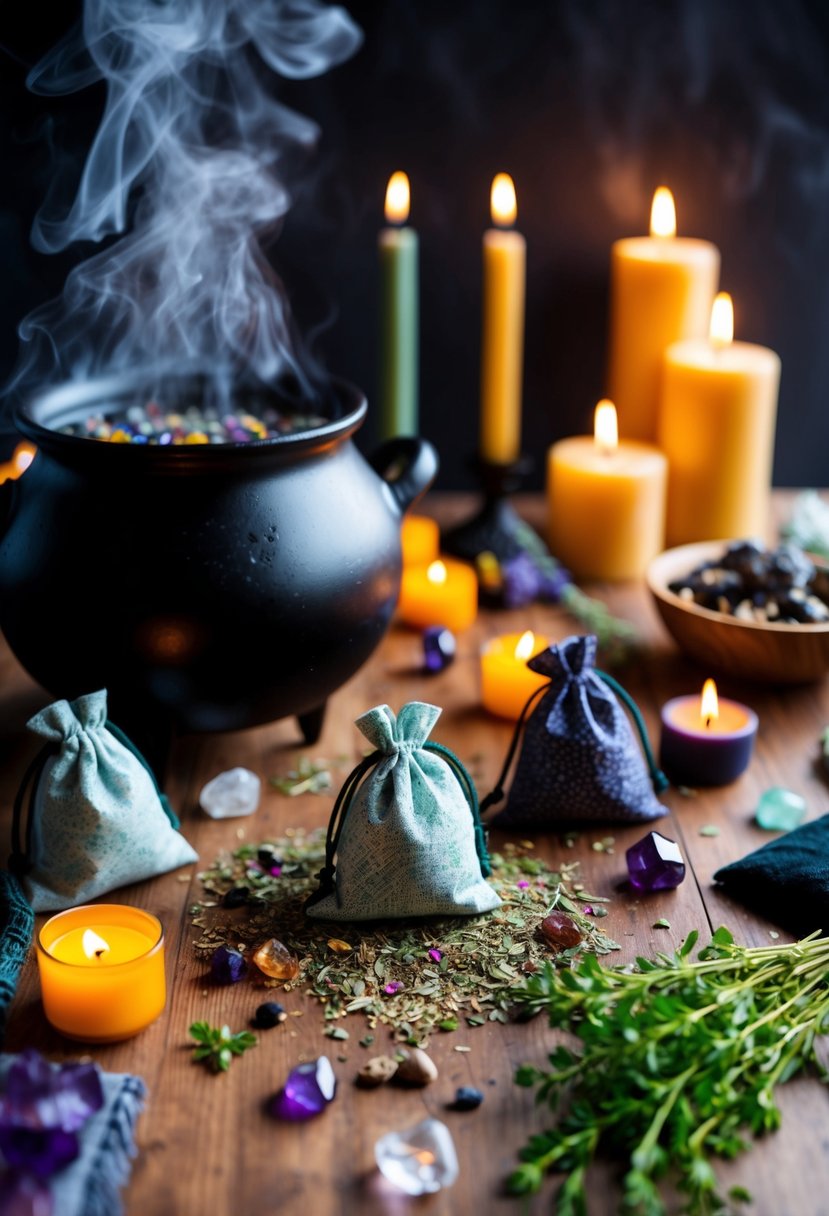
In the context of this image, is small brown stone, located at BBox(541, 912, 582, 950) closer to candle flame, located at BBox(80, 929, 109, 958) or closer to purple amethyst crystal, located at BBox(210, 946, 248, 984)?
purple amethyst crystal, located at BBox(210, 946, 248, 984)

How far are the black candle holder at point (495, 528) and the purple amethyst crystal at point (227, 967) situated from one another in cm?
97

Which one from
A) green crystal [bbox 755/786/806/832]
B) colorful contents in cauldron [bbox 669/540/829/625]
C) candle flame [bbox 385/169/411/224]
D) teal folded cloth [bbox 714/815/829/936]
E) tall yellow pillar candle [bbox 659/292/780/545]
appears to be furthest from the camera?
tall yellow pillar candle [bbox 659/292/780/545]

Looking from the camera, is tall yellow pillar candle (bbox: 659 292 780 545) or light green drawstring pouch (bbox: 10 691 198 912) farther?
tall yellow pillar candle (bbox: 659 292 780 545)

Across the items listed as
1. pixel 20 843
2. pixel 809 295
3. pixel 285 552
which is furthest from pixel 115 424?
pixel 809 295

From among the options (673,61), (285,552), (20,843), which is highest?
(673,61)

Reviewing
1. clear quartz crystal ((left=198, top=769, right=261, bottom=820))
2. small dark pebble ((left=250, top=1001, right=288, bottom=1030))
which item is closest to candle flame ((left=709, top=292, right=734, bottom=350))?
clear quartz crystal ((left=198, top=769, right=261, bottom=820))

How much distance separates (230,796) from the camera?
134 cm

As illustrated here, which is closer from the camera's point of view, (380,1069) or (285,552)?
(380,1069)

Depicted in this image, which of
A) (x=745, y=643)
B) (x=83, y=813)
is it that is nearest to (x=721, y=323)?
(x=745, y=643)

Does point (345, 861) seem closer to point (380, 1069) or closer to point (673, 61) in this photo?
point (380, 1069)

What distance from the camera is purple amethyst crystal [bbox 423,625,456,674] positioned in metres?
1.65

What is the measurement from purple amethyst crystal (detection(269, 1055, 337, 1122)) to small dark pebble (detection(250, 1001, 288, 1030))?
81mm

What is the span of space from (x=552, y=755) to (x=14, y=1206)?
669mm

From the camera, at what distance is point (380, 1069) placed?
3.19 ft
